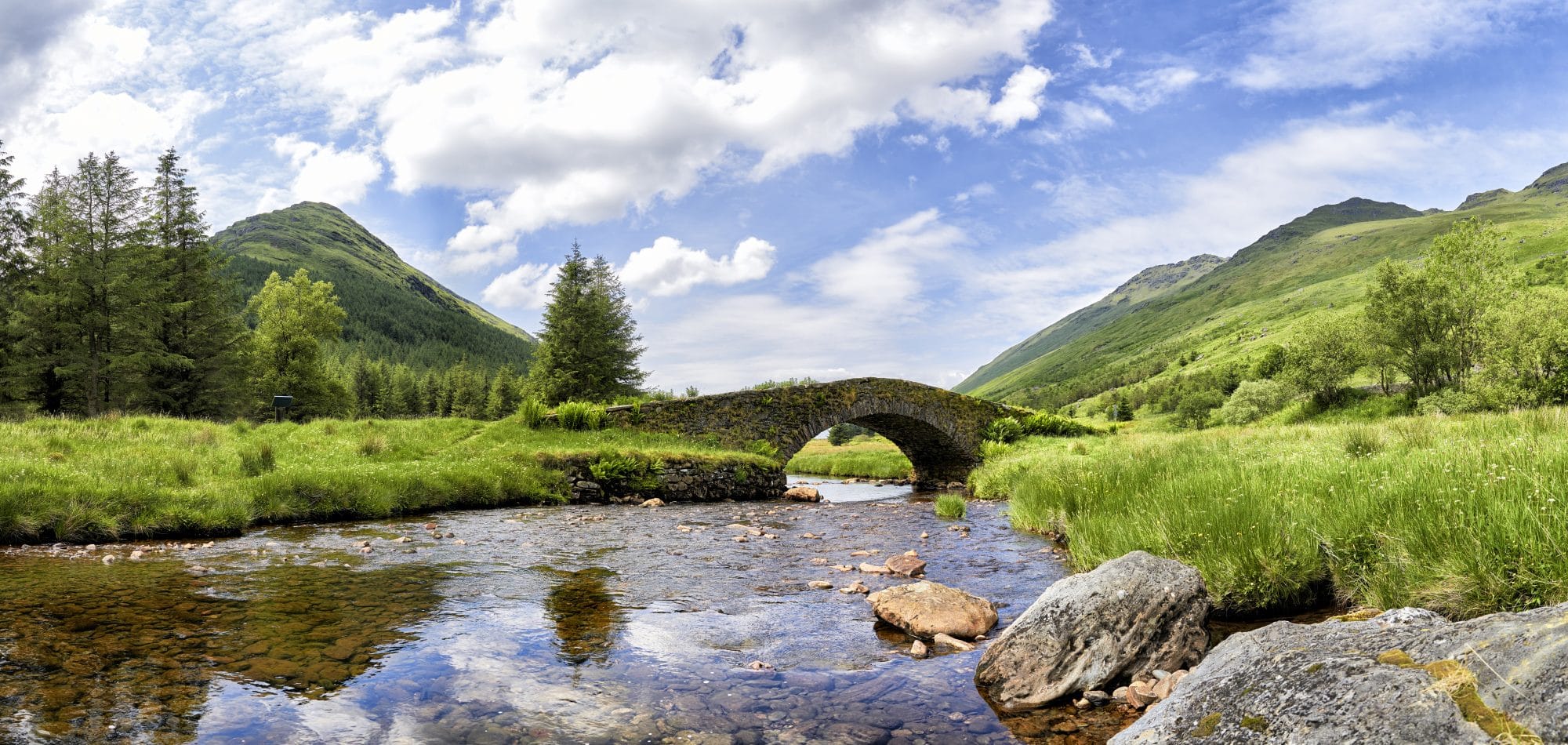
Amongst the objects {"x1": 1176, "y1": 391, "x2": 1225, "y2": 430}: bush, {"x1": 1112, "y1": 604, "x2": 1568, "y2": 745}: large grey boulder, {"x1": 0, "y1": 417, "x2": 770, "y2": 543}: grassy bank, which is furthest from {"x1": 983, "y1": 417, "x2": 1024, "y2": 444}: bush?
{"x1": 1176, "y1": 391, "x2": 1225, "y2": 430}: bush

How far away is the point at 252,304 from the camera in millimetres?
57000

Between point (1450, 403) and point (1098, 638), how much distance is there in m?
62.2

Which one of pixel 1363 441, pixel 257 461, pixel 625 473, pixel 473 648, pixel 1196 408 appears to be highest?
pixel 257 461

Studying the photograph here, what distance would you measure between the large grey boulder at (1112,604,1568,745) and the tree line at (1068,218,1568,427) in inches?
1954

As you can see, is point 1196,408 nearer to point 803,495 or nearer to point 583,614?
point 803,495

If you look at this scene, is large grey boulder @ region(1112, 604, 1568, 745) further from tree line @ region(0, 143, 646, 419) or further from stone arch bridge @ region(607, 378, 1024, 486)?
tree line @ region(0, 143, 646, 419)

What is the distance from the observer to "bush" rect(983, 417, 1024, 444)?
33406mm

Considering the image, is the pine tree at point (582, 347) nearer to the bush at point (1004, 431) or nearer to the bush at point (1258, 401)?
the bush at point (1004, 431)

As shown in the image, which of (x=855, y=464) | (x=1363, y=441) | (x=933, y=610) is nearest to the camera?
(x=933, y=610)

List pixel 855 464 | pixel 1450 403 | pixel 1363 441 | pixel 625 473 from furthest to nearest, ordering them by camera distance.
A: pixel 1450 403, pixel 855 464, pixel 625 473, pixel 1363 441

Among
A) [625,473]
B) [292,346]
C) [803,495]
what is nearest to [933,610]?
[625,473]

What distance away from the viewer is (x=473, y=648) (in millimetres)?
6484

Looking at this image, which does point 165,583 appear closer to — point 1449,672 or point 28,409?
point 1449,672

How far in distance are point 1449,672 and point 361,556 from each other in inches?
477
